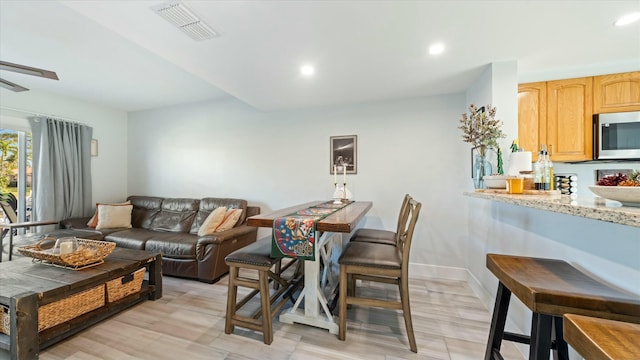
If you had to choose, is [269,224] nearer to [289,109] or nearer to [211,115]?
[289,109]

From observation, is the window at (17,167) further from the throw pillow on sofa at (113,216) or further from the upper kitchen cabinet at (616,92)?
the upper kitchen cabinet at (616,92)

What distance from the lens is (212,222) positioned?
313cm

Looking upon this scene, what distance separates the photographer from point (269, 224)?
1.69 m

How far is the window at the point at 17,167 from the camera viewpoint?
3.26m

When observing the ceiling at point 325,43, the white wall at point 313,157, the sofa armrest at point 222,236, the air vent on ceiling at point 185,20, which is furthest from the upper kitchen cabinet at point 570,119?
the sofa armrest at point 222,236

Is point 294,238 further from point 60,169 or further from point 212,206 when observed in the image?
point 60,169

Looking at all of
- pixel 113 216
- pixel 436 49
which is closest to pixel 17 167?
pixel 113 216

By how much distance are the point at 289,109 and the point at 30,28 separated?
2546 mm

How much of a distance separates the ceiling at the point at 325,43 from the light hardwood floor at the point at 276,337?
7.44 ft

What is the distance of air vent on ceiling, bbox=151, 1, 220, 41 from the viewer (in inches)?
57.3

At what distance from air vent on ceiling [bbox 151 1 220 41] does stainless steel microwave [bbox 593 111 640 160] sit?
3540mm

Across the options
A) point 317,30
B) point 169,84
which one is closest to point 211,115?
point 169,84

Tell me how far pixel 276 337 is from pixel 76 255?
176cm

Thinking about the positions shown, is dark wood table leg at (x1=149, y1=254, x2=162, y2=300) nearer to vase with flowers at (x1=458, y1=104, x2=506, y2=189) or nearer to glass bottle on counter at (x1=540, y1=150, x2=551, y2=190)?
vase with flowers at (x1=458, y1=104, x2=506, y2=189)
